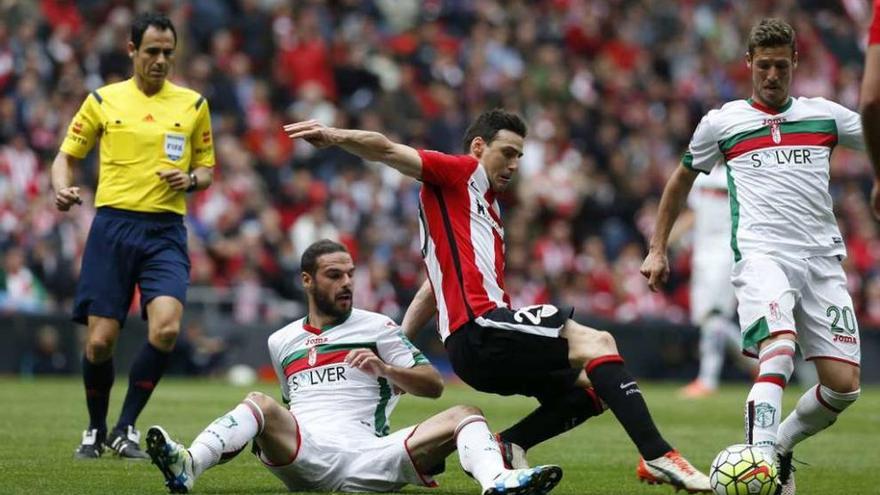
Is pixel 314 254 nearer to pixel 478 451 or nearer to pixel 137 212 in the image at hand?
pixel 478 451

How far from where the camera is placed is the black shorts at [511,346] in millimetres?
7645

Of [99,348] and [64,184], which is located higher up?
[64,184]

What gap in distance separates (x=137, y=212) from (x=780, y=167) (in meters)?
4.22

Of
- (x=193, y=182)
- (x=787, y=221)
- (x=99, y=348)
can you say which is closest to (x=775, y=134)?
(x=787, y=221)

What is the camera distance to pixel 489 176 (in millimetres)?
8094

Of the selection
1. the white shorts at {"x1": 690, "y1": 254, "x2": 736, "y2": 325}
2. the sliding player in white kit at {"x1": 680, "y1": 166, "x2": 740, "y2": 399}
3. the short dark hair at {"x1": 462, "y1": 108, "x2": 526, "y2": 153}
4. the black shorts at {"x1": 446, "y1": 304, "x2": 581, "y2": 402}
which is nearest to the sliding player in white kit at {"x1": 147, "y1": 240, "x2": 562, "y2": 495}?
the black shorts at {"x1": 446, "y1": 304, "x2": 581, "y2": 402}

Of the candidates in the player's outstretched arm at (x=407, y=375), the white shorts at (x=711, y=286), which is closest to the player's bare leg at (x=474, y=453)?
the player's outstretched arm at (x=407, y=375)

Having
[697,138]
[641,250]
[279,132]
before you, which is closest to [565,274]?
[641,250]

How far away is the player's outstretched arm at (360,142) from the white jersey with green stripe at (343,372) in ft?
3.03

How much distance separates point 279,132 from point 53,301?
4.64 m

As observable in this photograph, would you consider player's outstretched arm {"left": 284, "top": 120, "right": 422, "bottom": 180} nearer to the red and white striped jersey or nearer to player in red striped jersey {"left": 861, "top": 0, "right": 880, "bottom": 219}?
the red and white striped jersey

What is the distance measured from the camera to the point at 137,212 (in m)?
10.2

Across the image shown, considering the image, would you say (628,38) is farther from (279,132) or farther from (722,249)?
(722,249)

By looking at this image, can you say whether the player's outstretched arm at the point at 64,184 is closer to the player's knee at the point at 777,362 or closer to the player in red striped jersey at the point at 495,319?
the player in red striped jersey at the point at 495,319
